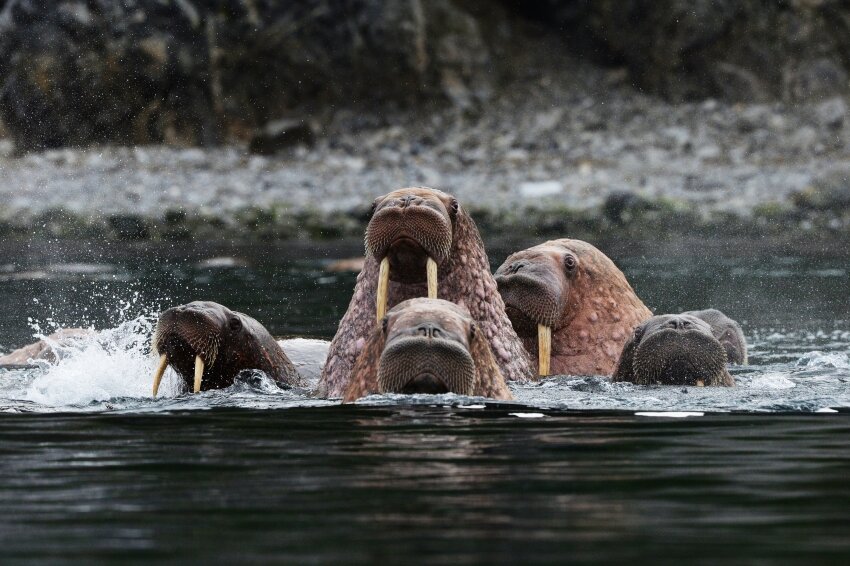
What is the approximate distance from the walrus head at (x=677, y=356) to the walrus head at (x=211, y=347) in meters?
2.29

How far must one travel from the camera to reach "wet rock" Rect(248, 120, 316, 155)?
112 ft

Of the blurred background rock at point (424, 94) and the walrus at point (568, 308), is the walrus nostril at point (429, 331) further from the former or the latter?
the blurred background rock at point (424, 94)

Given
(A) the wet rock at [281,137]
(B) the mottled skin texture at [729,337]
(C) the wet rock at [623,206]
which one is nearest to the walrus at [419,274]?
(B) the mottled skin texture at [729,337]

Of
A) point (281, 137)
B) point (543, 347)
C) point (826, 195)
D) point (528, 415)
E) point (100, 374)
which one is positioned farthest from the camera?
point (281, 137)

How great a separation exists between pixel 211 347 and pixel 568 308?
2.30 meters

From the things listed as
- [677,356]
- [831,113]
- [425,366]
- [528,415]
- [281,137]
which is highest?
[831,113]

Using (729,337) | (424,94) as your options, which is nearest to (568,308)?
(729,337)

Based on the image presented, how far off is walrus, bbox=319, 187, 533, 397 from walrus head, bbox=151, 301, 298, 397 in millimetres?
841

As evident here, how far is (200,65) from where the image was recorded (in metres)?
35.3

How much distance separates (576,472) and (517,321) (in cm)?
390

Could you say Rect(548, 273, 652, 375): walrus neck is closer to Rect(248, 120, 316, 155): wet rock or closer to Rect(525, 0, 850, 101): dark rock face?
Rect(248, 120, 316, 155): wet rock

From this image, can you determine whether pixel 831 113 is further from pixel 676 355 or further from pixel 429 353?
pixel 429 353

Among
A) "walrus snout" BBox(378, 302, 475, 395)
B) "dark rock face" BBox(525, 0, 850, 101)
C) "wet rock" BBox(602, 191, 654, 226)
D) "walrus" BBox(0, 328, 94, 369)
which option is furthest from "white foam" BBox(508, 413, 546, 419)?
"dark rock face" BBox(525, 0, 850, 101)

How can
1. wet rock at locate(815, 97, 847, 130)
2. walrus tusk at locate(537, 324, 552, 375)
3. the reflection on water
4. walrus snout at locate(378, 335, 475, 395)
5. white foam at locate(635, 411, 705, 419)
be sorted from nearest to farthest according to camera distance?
the reflection on water < walrus snout at locate(378, 335, 475, 395) < white foam at locate(635, 411, 705, 419) < walrus tusk at locate(537, 324, 552, 375) < wet rock at locate(815, 97, 847, 130)
